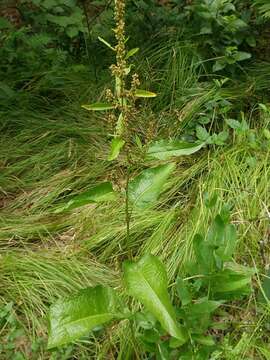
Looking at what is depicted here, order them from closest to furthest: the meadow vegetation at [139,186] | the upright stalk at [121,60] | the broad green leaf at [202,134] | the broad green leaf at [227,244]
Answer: the upright stalk at [121,60]
the meadow vegetation at [139,186]
the broad green leaf at [227,244]
the broad green leaf at [202,134]

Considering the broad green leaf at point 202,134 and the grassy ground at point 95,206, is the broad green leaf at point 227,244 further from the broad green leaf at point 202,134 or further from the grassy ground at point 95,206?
the broad green leaf at point 202,134

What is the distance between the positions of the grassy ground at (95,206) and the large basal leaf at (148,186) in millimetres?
59

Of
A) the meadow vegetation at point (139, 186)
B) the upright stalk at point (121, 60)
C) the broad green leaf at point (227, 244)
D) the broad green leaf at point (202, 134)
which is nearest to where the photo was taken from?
the upright stalk at point (121, 60)

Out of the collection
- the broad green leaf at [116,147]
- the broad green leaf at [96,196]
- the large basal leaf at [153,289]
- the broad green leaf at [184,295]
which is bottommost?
the broad green leaf at [184,295]

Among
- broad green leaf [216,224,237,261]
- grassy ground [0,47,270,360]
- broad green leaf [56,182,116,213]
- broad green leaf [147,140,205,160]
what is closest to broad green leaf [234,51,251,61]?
grassy ground [0,47,270,360]

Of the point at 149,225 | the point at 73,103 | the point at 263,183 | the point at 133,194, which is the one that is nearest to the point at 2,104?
the point at 73,103

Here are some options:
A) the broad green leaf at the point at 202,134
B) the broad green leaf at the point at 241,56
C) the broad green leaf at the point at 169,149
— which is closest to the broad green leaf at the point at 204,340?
the broad green leaf at the point at 169,149

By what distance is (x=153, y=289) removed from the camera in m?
1.65

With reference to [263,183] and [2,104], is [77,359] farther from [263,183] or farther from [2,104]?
[2,104]

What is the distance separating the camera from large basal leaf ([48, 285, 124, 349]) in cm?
165

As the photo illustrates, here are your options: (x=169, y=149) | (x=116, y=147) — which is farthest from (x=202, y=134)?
(x=116, y=147)

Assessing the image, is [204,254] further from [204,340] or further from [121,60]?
[121,60]

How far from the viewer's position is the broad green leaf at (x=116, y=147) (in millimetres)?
1582

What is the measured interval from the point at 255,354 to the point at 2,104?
2239 mm
